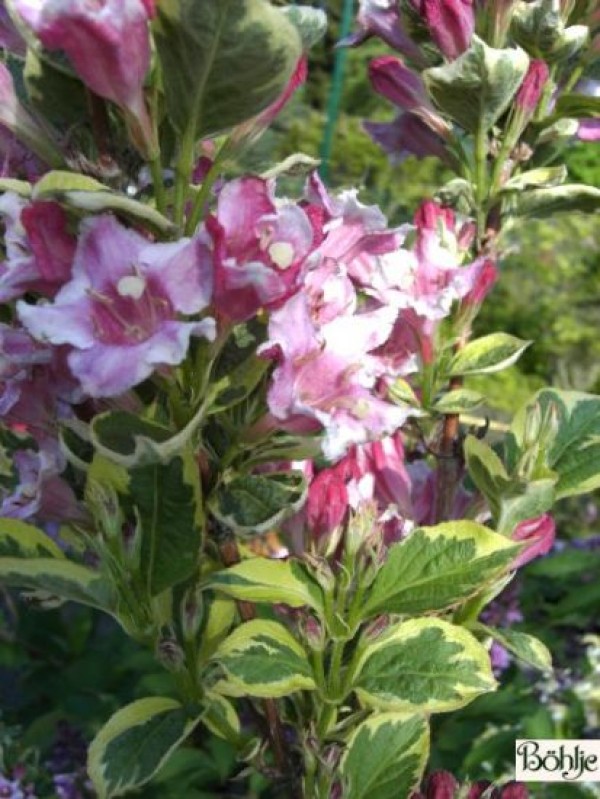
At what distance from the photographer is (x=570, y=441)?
0.99 metres

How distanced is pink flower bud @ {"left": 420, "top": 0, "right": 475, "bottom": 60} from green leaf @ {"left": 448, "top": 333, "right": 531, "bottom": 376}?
0.82 ft

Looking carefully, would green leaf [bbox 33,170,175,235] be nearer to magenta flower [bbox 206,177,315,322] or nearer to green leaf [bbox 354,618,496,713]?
magenta flower [bbox 206,177,315,322]

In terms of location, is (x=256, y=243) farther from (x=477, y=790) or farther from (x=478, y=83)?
(x=477, y=790)

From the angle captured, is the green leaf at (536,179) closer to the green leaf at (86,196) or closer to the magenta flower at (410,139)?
the magenta flower at (410,139)

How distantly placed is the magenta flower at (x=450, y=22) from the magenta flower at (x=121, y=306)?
15.7 inches

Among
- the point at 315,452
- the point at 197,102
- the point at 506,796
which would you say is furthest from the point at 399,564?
the point at 197,102

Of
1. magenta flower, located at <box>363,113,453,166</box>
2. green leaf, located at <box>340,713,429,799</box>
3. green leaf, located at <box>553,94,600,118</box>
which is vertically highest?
green leaf, located at <box>553,94,600,118</box>

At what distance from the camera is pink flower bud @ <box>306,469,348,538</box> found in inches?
33.3

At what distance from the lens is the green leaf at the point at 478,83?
0.94 metres

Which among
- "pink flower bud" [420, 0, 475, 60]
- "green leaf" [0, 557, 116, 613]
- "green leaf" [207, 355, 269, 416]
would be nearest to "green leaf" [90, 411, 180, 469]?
"green leaf" [207, 355, 269, 416]

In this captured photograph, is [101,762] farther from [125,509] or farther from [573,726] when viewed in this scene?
[573,726]

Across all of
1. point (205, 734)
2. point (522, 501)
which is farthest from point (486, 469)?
point (205, 734)

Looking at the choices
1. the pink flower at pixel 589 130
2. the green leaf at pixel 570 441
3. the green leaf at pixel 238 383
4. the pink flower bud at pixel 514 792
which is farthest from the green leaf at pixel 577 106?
the pink flower bud at pixel 514 792

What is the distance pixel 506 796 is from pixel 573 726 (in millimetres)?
967
